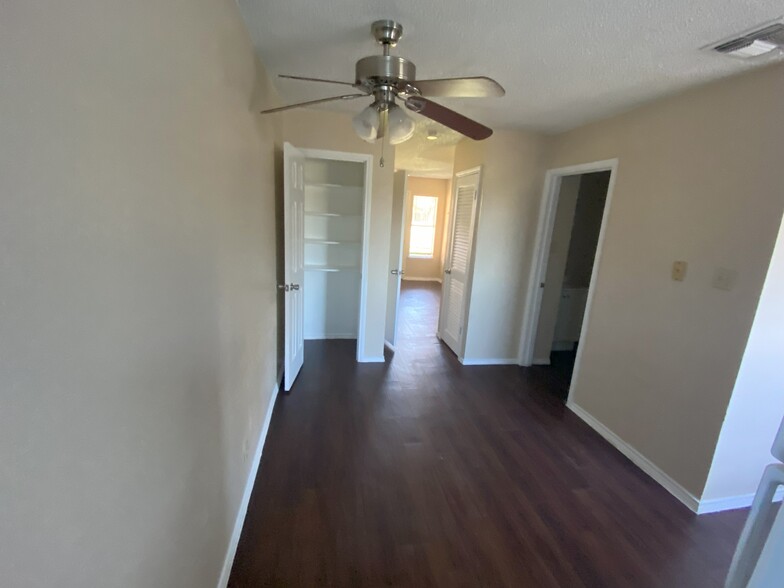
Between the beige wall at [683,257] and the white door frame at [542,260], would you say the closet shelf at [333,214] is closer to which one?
the white door frame at [542,260]

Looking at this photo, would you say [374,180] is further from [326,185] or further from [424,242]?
[424,242]

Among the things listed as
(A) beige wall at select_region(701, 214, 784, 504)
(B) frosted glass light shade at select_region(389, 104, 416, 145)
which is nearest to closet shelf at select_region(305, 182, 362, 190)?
(B) frosted glass light shade at select_region(389, 104, 416, 145)

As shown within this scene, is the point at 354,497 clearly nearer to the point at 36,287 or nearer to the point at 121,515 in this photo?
the point at 121,515

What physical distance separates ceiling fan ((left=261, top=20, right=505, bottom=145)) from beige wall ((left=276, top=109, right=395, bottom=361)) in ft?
5.07

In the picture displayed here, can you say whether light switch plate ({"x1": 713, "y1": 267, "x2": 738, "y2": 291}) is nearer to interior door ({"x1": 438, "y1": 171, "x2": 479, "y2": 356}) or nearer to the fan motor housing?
the fan motor housing

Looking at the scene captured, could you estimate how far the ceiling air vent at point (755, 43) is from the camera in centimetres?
147

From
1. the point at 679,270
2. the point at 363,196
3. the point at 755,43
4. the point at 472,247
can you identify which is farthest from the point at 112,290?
the point at 472,247

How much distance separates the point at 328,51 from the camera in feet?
6.28

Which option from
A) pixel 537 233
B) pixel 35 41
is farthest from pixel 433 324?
pixel 35 41

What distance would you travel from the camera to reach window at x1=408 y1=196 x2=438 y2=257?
8.39 metres

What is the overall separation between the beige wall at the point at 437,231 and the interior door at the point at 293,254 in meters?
5.09

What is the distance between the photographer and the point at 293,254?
115 inches

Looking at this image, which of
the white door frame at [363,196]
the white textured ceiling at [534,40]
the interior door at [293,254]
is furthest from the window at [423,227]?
the white textured ceiling at [534,40]

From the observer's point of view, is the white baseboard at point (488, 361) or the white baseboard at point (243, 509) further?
the white baseboard at point (488, 361)
